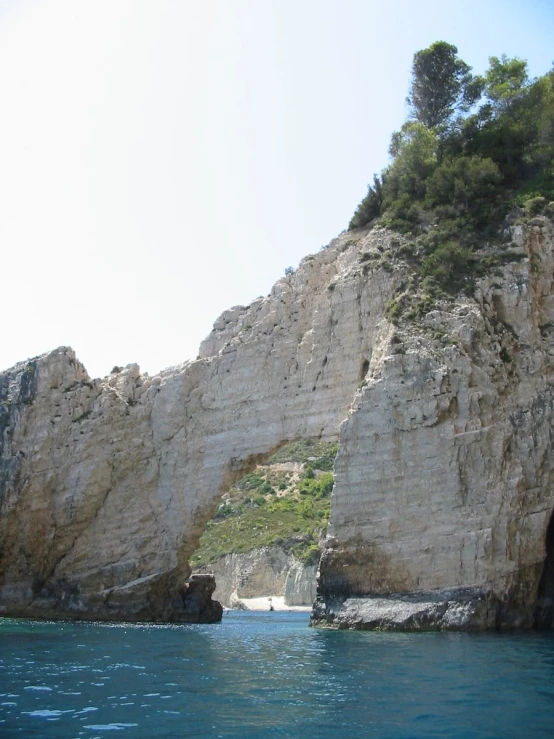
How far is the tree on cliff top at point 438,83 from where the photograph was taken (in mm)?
34125

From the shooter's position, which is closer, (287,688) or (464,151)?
(287,688)

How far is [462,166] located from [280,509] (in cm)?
4338

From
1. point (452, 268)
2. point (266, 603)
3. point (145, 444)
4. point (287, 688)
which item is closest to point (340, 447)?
point (452, 268)

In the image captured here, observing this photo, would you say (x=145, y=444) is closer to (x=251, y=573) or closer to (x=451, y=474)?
(x=451, y=474)

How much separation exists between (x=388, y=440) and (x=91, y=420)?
12.9 m

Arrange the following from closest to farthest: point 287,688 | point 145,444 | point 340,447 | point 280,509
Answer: point 287,688, point 340,447, point 145,444, point 280,509

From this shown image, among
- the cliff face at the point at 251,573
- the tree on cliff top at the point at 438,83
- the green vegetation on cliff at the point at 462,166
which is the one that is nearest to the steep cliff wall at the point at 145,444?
the green vegetation on cliff at the point at 462,166

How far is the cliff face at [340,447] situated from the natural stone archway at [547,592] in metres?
0.13

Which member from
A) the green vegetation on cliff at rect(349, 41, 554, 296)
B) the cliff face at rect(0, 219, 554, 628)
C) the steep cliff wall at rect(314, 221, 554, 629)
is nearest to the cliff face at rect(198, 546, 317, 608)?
the cliff face at rect(0, 219, 554, 628)

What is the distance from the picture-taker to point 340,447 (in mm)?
24469

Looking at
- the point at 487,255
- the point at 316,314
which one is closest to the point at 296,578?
the point at 316,314

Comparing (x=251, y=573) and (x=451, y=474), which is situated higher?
(x=451, y=474)

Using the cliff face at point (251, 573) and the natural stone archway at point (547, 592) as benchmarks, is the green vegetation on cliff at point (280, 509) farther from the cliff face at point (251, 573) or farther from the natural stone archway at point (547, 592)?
the natural stone archway at point (547, 592)

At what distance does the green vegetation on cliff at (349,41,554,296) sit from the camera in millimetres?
26938
